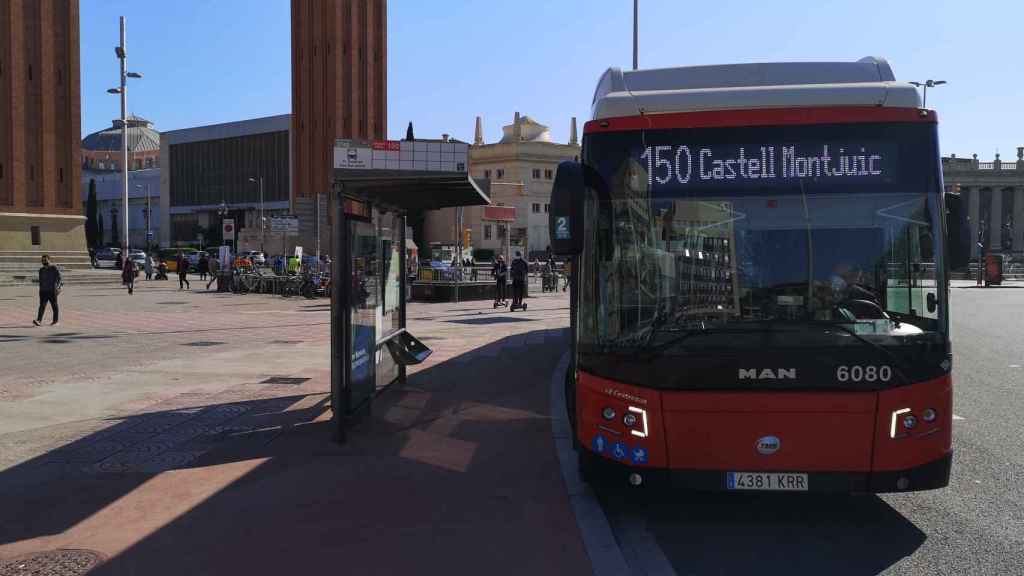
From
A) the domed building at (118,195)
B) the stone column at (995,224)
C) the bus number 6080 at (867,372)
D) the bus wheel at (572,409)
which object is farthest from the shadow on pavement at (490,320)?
the stone column at (995,224)

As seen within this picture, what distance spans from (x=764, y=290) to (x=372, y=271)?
5.19m

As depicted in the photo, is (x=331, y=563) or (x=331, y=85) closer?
(x=331, y=563)

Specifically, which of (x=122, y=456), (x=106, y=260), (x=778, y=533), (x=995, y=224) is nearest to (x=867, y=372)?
(x=778, y=533)

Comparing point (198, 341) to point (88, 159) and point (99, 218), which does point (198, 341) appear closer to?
point (99, 218)

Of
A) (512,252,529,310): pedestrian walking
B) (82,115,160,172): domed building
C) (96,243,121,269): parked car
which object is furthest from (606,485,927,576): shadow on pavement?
(82,115,160,172): domed building

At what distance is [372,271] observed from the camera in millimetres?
9531

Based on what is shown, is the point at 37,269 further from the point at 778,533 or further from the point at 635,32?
the point at 778,533

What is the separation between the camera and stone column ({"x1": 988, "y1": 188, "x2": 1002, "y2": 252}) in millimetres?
110438

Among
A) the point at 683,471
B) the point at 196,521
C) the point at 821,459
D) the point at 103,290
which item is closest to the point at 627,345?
the point at 683,471

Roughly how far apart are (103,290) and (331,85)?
36.5 m

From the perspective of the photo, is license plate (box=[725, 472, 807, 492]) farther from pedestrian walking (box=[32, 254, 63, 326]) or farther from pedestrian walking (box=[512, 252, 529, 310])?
pedestrian walking (box=[512, 252, 529, 310])

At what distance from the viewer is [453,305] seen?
30.1 m

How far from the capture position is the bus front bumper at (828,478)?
526cm

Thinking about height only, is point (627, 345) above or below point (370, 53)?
below
